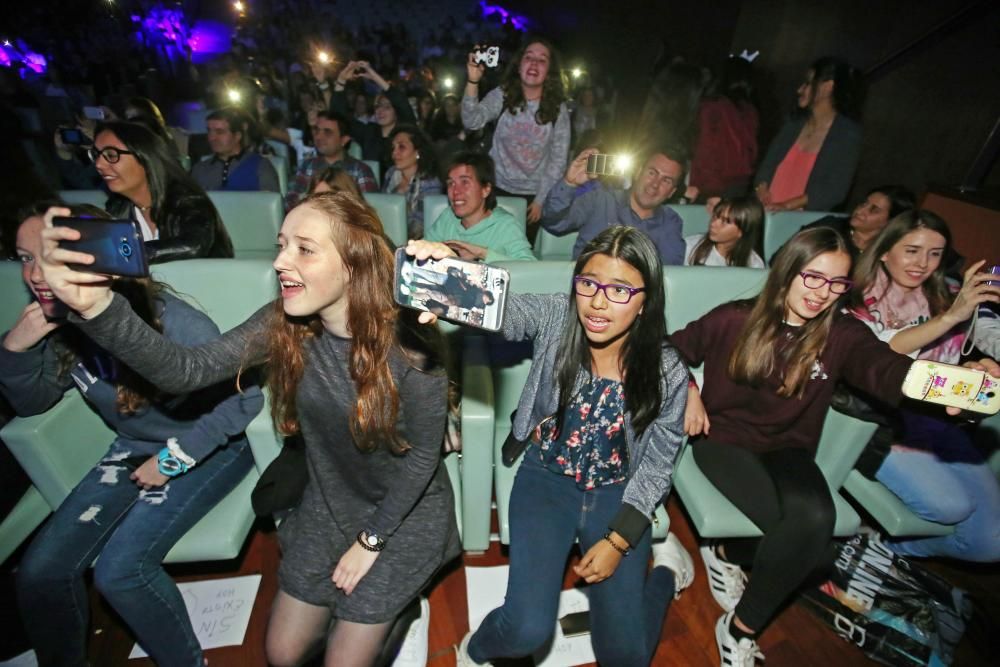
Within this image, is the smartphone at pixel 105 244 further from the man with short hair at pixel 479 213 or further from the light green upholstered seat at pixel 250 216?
the light green upholstered seat at pixel 250 216

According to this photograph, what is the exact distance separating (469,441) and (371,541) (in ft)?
1.23

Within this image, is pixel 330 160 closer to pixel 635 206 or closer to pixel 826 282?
pixel 635 206

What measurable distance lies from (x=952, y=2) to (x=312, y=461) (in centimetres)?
498

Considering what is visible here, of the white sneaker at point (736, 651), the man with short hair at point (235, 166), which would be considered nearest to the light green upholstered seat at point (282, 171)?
the man with short hair at point (235, 166)

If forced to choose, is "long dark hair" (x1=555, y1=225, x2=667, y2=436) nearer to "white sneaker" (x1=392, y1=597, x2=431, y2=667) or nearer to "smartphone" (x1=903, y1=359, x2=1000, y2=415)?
"smartphone" (x1=903, y1=359, x2=1000, y2=415)

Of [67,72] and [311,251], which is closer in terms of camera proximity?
[311,251]

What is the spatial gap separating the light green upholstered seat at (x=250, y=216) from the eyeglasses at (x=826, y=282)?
2.53m

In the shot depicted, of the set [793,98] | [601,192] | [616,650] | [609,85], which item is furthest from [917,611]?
[609,85]

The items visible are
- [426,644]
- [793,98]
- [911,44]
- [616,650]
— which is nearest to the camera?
[616,650]

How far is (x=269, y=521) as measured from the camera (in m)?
1.98

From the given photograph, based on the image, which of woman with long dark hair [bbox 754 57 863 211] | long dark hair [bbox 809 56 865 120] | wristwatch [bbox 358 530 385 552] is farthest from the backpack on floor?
long dark hair [bbox 809 56 865 120]

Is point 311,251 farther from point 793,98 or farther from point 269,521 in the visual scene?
point 793,98

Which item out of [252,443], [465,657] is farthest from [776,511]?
[252,443]

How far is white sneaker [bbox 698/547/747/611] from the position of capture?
176 cm
